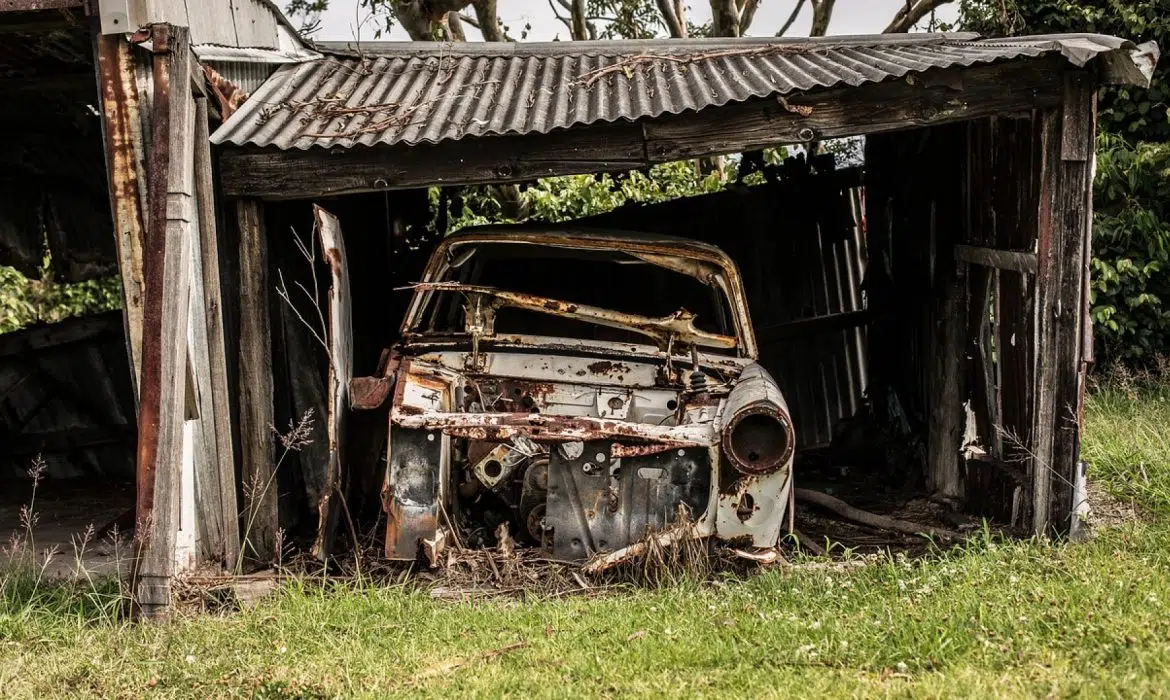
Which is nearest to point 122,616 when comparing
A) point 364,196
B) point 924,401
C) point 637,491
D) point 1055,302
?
point 637,491

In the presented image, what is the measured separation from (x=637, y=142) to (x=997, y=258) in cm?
221

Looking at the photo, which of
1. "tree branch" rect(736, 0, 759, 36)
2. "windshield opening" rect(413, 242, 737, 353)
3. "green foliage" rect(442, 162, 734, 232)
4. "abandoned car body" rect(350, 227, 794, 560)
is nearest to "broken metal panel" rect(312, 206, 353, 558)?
"abandoned car body" rect(350, 227, 794, 560)

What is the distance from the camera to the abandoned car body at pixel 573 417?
505cm

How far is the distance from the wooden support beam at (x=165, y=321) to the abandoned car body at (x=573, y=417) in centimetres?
86

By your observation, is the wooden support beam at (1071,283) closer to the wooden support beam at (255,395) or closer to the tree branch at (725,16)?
the wooden support beam at (255,395)

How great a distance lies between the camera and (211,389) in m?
5.57

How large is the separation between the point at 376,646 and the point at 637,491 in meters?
1.40

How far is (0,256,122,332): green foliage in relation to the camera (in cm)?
1145

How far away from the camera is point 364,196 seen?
8266 millimetres

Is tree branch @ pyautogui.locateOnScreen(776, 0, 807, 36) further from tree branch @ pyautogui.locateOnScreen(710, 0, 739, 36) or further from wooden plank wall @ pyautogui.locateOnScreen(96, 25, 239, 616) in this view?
wooden plank wall @ pyautogui.locateOnScreen(96, 25, 239, 616)

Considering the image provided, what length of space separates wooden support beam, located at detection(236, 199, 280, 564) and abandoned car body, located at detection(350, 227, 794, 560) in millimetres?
690

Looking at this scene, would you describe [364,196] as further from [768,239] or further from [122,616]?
[122,616]

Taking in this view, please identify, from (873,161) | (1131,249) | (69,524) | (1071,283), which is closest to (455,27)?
(873,161)

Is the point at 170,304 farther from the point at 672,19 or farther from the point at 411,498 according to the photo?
the point at 672,19
